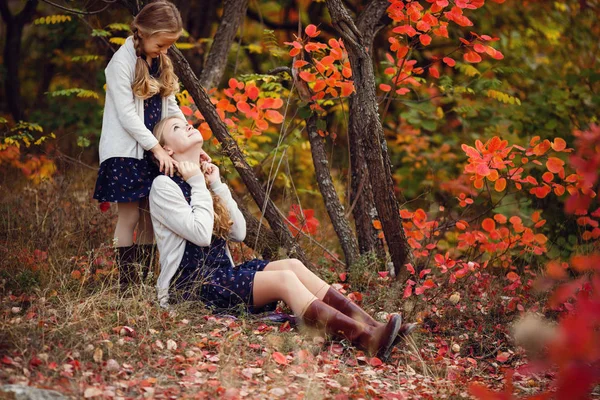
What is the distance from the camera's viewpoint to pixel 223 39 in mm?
5324

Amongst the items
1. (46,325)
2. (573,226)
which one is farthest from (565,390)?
(573,226)

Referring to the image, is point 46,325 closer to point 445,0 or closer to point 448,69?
point 445,0

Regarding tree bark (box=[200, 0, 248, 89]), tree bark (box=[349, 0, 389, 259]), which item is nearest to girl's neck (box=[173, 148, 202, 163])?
tree bark (box=[349, 0, 389, 259])

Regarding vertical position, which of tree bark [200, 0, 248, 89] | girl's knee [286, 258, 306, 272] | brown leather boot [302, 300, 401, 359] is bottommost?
brown leather boot [302, 300, 401, 359]

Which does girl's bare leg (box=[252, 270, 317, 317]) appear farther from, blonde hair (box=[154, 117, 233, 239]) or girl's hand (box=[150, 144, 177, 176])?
girl's hand (box=[150, 144, 177, 176])

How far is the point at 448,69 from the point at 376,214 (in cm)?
457

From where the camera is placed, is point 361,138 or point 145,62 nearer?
point 145,62

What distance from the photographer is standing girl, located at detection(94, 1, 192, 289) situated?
3.70m

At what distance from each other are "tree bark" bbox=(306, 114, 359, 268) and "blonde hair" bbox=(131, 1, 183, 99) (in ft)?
4.14

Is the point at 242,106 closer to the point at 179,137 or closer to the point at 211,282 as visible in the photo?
the point at 179,137

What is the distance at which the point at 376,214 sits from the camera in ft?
15.6

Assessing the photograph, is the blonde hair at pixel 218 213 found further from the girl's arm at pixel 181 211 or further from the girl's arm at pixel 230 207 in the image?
the girl's arm at pixel 181 211

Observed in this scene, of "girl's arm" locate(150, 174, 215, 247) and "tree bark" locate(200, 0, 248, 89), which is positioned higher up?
"tree bark" locate(200, 0, 248, 89)

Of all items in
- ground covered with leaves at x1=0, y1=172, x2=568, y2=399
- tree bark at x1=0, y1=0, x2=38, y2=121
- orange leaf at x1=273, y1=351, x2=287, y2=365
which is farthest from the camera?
tree bark at x1=0, y1=0, x2=38, y2=121
